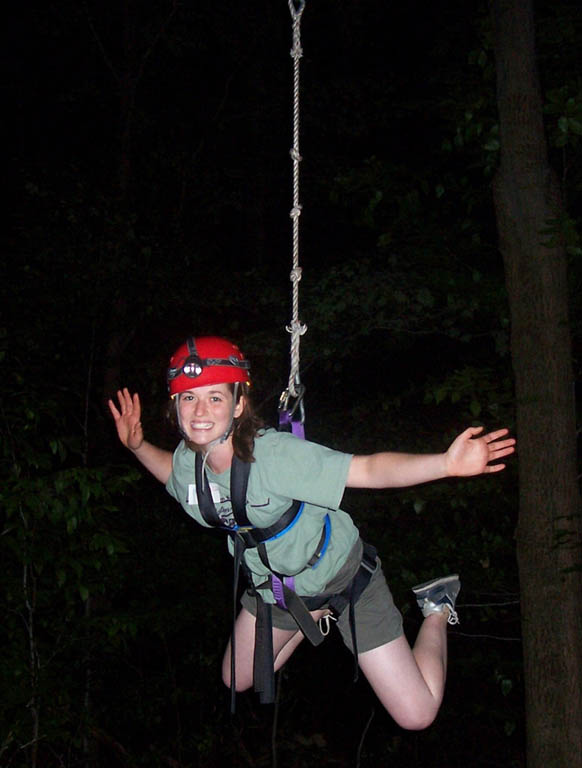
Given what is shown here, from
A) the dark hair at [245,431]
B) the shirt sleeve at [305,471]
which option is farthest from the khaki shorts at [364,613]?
the dark hair at [245,431]

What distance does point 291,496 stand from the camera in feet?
8.10

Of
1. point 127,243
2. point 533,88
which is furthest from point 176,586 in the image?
point 533,88

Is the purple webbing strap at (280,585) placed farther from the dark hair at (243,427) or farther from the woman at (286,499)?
the dark hair at (243,427)

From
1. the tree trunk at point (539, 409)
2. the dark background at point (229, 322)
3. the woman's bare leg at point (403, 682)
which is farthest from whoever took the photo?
the dark background at point (229, 322)

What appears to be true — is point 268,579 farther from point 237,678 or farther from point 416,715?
point 416,715

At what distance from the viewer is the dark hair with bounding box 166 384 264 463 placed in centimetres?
252

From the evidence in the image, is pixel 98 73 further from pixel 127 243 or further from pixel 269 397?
pixel 269 397

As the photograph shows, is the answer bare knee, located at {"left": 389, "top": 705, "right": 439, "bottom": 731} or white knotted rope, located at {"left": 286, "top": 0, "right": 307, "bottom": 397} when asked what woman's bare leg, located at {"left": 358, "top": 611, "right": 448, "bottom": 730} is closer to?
bare knee, located at {"left": 389, "top": 705, "right": 439, "bottom": 731}

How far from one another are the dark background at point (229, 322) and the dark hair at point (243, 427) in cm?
94

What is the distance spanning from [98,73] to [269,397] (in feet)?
14.7

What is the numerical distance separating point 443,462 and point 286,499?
0.63 m

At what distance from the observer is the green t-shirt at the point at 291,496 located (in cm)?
242

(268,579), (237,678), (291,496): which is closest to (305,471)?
(291,496)

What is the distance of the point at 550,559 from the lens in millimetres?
3857
